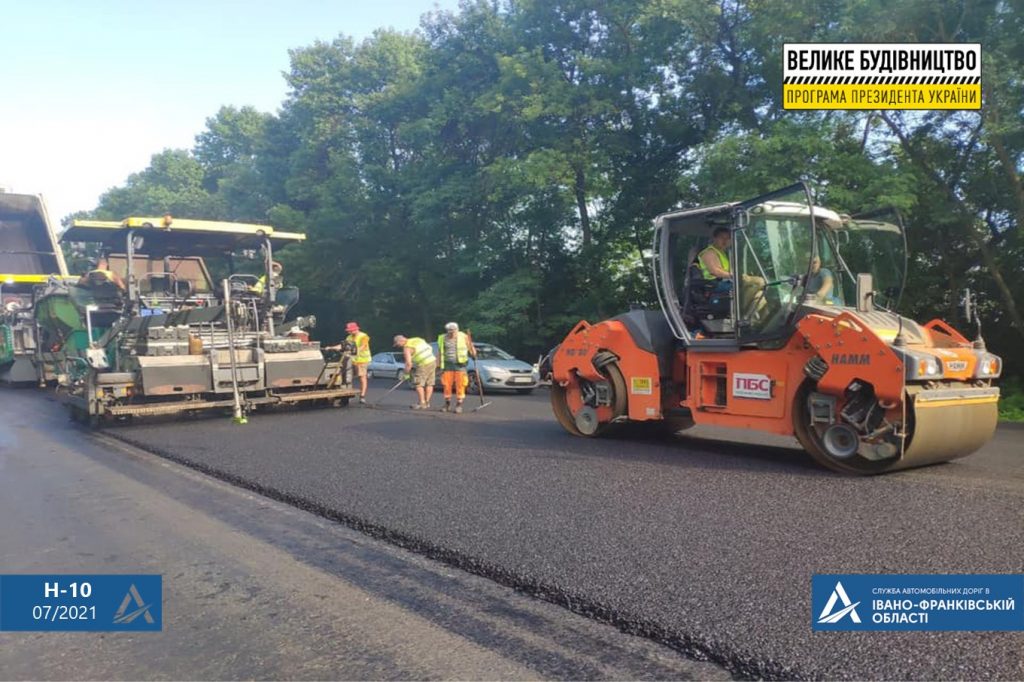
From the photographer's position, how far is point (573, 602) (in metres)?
3.44

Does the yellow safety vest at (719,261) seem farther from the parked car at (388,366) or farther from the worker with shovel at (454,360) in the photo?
the parked car at (388,366)

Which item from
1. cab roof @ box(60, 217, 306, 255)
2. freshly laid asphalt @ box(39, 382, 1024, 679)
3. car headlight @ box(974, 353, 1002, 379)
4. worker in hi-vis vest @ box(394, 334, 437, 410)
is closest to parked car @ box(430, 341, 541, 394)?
worker in hi-vis vest @ box(394, 334, 437, 410)

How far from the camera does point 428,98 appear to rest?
2497 centimetres

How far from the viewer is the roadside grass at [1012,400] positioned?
1154cm

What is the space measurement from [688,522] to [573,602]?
1.42 metres

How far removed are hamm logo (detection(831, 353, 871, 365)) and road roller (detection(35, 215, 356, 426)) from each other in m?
7.52

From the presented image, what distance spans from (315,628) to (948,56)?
1326 cm

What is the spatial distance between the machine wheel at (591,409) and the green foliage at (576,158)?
6.67 m

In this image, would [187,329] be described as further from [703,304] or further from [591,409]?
[703,304]

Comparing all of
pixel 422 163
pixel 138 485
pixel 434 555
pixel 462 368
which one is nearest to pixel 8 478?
pixel 138 485

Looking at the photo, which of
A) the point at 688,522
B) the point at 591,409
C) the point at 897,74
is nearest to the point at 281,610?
the point at 688,522

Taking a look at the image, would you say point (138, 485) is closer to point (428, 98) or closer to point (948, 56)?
point (948, 56)

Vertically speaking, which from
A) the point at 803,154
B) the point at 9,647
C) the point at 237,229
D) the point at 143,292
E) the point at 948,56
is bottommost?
the point at 9,647

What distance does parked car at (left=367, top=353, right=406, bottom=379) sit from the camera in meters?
20.5
